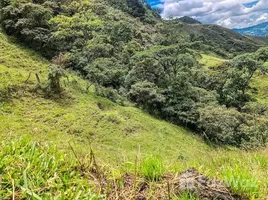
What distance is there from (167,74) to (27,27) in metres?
21.7

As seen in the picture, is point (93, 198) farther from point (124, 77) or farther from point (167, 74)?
point (167, 74)

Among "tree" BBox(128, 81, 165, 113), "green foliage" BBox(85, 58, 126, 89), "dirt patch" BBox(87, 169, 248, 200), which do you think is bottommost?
"tree" BBox(128, 81, 165, 113)

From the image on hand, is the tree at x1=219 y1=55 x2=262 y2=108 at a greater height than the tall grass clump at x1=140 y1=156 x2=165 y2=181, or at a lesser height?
lesser

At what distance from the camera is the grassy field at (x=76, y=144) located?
2.32 metres

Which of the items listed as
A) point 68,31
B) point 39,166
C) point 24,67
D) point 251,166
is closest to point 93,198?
point 39,166

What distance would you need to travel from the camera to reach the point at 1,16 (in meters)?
41.5

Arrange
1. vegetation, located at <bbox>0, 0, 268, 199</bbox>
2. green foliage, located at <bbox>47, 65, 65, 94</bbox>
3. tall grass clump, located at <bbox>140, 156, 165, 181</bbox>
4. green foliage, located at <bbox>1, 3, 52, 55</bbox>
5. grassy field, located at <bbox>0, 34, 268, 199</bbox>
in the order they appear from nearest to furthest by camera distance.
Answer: grassy field, located at <bbox>0, 34, 268, 199</bbox> < tall grass clump, located at <bbox>140, 156, 165, 181</bbox> < vegetation, located at <bbox>0, 0, 268, 199</bbox> < green foliage, located at <bbox>47, 65, 65, 94</bbox> < green foliage, located at <bbox>1, 3, 52, 55</bbox>

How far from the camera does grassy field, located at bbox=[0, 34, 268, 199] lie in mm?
2322

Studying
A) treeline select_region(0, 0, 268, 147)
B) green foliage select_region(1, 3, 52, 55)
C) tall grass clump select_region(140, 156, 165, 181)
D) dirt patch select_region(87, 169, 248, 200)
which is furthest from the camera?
green foliage select_region(1, 3, 52, 55)

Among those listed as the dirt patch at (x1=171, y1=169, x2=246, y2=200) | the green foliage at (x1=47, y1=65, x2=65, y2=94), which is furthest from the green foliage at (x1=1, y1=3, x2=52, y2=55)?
the dirt patch at (x1=171, y1=169, x2=246, y2=200)

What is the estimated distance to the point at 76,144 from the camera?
135 inches

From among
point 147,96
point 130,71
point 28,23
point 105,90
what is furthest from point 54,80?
point 130,71

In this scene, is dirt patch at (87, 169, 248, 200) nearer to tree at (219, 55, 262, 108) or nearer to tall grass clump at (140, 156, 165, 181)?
tall grass clump at (140, 156, 165, 181)

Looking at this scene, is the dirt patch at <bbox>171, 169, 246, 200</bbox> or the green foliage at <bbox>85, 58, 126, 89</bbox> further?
the green foliage at <bbox>85, 58, 126, 89</bbox>
